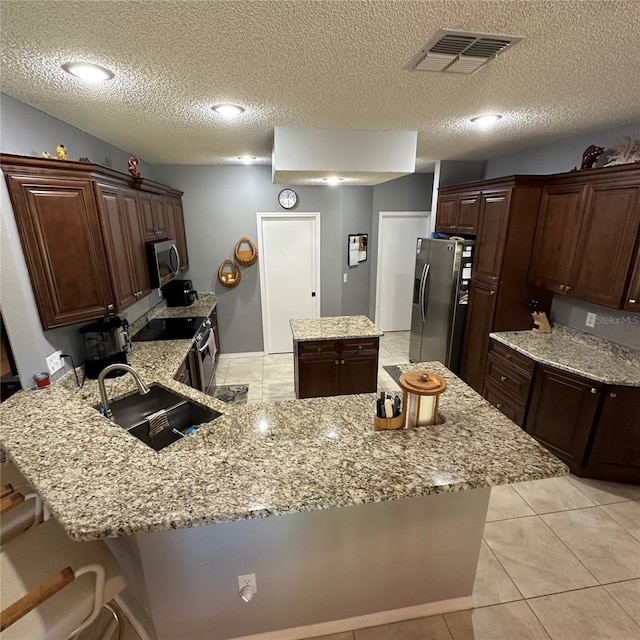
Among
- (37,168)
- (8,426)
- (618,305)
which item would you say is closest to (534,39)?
(618,305)

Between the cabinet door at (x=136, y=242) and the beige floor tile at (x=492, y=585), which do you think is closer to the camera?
the beige floor tile at (x=492, y=585)

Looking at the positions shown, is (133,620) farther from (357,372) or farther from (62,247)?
(357,372)

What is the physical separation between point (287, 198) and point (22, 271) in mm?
3259

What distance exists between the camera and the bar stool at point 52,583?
43.1 inches

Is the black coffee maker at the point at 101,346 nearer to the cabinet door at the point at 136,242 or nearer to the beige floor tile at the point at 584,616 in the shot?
the cabinet door at the point at 136,242

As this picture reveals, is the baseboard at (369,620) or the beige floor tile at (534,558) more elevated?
the baseboard at (369,620)

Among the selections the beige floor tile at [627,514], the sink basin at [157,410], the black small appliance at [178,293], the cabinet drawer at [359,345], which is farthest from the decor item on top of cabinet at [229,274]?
the beige floor tile at [627,514]

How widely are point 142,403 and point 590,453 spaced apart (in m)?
3.19

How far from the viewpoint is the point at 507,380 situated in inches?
119

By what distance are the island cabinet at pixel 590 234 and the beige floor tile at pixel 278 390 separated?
2.78 metres

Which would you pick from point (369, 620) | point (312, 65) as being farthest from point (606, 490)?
point (312, 65)

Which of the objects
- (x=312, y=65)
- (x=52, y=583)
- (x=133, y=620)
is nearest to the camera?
(x=52, y=583)

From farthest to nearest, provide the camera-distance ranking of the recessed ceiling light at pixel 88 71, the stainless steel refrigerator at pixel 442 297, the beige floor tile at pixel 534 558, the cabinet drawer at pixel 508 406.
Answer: the stainless steel refrigerator at pixel 442 297, the cabinet drawer at pixel 508 406, the beige floor tile at pixel 534 558, the recessed ceiling light at pixel 88 71

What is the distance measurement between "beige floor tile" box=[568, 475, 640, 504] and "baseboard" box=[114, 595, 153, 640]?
2893 millimetres
